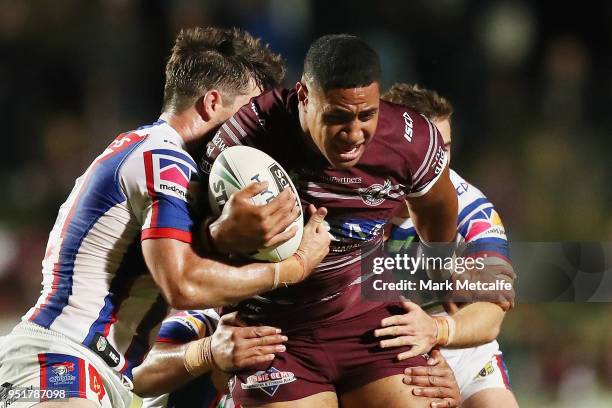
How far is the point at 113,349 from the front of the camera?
13.4 ft

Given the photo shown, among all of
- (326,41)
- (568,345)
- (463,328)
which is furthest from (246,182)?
(568,345)

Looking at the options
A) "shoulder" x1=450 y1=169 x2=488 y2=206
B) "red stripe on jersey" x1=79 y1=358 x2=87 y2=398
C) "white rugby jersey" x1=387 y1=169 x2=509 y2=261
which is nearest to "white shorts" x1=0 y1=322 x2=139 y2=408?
"red stripe on jersey" x1=79 y1=358 x2=87 y2=398

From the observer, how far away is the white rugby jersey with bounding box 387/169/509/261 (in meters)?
4.93

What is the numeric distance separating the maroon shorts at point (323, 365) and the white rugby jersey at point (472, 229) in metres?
0.94

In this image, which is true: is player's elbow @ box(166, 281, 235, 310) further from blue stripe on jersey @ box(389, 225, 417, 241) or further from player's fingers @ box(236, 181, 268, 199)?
blue stripe on jersey @ box(389, 225, 417, 241)

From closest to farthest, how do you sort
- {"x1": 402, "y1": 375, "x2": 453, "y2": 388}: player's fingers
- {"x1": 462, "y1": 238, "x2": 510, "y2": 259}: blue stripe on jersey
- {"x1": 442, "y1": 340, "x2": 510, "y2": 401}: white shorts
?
{"x1": 402, "y1": 375, "x2": 453, "y2": 388}: player's fingers → {"x1": 462, "y1": 238, "x2": 510, "y2": 259}: blue stripe on jersey → {"x1": 442, "y1": 340, "x2": 510, "y2": 401}: white shorts

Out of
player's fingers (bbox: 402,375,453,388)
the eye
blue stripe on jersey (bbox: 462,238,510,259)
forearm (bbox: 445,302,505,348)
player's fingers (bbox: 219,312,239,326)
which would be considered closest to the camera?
the eye

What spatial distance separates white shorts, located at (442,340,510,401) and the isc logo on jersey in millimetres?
2063

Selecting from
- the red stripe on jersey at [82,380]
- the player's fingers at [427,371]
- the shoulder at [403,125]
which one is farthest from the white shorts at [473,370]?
the red stripe on jersey at [82,380]

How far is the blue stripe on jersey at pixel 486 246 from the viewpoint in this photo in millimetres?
4918

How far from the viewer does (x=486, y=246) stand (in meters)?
4.93

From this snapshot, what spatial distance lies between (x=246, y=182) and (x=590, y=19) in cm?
743

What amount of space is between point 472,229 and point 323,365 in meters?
1.29

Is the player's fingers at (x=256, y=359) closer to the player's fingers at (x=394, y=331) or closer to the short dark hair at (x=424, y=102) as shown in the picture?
the player's fingers at (x=394, y=331)
